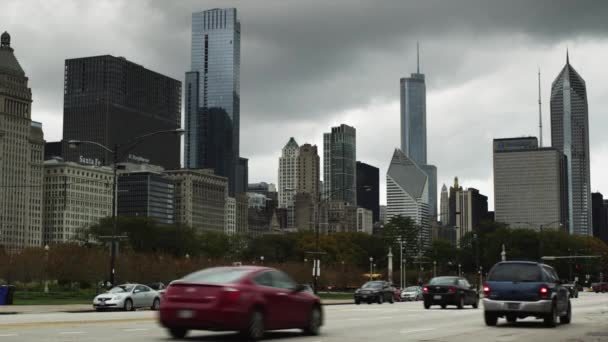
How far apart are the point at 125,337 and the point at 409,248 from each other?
16262 centimetres

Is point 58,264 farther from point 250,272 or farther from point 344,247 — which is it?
point 344,247

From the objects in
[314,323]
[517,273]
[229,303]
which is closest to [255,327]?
[229,303]

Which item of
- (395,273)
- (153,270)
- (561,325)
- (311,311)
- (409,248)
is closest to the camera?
(311,311)

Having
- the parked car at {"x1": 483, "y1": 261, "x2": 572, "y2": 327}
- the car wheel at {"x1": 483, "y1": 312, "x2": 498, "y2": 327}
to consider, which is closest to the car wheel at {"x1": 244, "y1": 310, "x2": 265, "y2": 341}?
the parked car at {"x1": 483, "y1": 261, "x2": 572, "y2": 327}

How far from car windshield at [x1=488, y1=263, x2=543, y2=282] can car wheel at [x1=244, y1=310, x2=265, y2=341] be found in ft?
Result: 31.2

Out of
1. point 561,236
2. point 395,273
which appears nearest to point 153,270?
point 395,273

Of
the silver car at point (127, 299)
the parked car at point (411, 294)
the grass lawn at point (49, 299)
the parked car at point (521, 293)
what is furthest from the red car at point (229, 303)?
the parked car at point (411, 294)

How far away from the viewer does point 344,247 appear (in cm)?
16888

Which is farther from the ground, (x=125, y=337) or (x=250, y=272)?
(x=250, y=272)

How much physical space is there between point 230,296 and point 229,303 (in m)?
0.15

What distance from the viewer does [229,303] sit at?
730 inches

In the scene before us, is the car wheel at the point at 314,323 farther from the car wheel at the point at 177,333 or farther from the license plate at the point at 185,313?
the license plate at the point at 185,313

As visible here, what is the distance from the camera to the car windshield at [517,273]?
86.3 ft

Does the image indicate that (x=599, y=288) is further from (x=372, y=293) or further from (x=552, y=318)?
(x=552, y=318)
